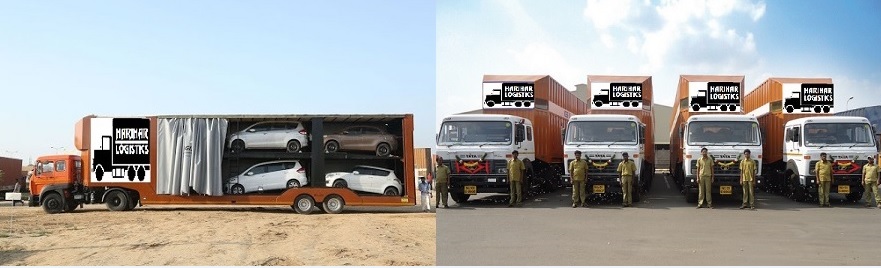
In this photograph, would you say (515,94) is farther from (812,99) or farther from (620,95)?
(812,99)

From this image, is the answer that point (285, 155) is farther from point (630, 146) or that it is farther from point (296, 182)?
point (630, 146)

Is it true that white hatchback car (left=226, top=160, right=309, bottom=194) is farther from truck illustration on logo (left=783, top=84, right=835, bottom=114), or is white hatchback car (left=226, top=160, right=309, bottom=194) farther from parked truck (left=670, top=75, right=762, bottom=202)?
truck illustration on logo (left=783, top=84, right=835, bottom=114)

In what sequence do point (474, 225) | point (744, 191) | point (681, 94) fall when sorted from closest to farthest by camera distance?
point (474, 225), point (744, 191), point (681, 94)

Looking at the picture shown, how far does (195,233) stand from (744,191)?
11.3 m

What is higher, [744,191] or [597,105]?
[597,105]

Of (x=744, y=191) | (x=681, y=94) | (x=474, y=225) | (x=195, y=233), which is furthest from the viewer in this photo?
(x=681, y=94)

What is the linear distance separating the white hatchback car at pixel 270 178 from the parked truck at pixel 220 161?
0.05 meters

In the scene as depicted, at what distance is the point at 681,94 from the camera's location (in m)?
21.0

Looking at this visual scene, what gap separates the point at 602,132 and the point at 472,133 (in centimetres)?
292

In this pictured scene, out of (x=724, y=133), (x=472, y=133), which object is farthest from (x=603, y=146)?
(x=472, y=133)

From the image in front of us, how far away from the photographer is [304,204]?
1973 centimetres

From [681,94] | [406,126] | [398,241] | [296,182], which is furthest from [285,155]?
[681,94]

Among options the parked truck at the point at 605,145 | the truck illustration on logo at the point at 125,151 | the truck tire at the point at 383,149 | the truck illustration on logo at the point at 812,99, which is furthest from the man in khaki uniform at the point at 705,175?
the truck illustration on logo at the point at 125,151

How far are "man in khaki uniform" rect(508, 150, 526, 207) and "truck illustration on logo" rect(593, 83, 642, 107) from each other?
16.5 ft
